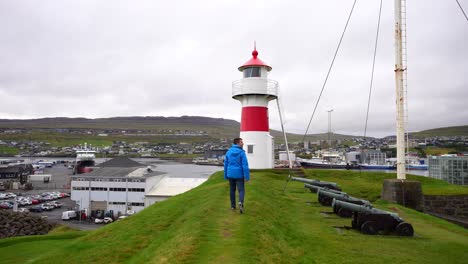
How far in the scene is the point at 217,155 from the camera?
189000 millimetres

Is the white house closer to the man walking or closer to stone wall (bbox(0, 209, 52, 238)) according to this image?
stone wall (bbox(0, 209, 52, 238))

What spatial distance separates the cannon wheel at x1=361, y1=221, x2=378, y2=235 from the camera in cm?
918

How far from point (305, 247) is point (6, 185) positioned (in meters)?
93.9

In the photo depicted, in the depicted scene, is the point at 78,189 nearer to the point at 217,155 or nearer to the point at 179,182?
the point at 179,182

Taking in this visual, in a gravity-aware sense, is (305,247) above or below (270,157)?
below

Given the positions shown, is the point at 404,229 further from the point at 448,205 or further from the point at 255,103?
the point at 255,103

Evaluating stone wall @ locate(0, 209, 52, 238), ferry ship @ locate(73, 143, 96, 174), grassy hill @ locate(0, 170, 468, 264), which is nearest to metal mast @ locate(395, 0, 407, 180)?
grassy hill @ locate(0, 170, 468, 264)

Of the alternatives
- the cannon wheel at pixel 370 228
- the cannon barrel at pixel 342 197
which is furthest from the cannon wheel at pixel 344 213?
the cannon wheel at pixel 370 228

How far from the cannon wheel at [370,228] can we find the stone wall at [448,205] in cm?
1094

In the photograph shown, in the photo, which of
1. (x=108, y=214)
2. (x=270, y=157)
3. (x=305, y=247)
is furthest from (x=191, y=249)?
(x=108, y=214)

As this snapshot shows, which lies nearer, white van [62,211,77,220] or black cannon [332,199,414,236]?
black cannon [332,199,414,236]

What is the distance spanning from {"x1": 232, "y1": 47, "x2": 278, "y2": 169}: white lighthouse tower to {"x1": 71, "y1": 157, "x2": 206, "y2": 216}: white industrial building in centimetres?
2485

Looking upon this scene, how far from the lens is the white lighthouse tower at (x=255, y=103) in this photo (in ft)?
74.9

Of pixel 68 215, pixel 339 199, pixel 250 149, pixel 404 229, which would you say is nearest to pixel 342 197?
pixel 339 199
